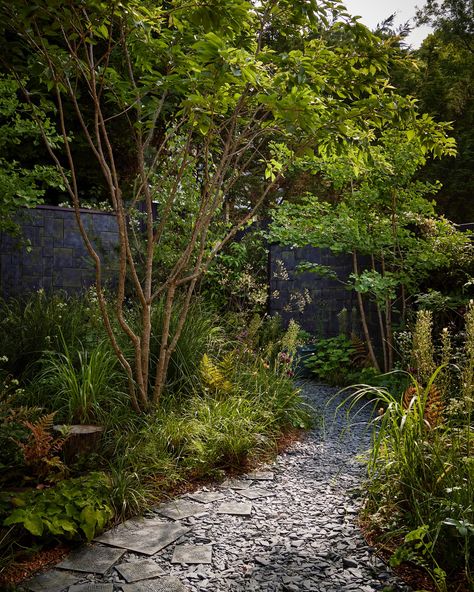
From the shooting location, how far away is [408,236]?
5.93 meters

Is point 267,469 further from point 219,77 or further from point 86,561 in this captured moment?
point 219,77

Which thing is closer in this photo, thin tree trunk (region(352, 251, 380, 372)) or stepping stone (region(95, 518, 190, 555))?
stepping stone (region(95, 518, 190, 555))

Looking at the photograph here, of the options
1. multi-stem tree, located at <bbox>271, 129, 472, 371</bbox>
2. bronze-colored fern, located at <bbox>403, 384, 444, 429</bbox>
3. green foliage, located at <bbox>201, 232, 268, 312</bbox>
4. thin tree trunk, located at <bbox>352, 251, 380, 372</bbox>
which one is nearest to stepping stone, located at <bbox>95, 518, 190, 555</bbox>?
bronze-colored fern, located at <bbox>403, 384, 444, 429</bbox>

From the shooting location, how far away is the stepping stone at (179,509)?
2958mm

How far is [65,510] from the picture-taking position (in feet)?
8.63

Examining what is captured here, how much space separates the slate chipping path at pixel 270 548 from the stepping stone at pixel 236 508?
0.03m

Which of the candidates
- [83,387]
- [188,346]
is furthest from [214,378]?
[83,387]

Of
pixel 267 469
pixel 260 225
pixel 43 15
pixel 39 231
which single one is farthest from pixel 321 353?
pixel 43 15

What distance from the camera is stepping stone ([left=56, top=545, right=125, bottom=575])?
94.3 inches

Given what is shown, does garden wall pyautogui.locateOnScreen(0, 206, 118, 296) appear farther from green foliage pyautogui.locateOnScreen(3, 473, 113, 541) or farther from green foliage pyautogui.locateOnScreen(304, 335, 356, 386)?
green foliage pyautogui.locateOnScreen(3, 473, 113, 541)

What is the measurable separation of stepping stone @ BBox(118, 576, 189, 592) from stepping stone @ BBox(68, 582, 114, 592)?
5 cm

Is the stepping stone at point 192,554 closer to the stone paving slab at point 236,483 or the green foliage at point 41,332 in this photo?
the stone paving slab at point 236,483

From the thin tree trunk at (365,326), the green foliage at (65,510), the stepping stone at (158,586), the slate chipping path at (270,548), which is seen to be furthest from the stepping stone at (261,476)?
the thin tree trunk at (365,326)

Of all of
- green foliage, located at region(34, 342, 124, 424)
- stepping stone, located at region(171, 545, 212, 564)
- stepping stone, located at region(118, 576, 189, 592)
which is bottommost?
stepping stone, located at region(171, 545, 212, 564)
